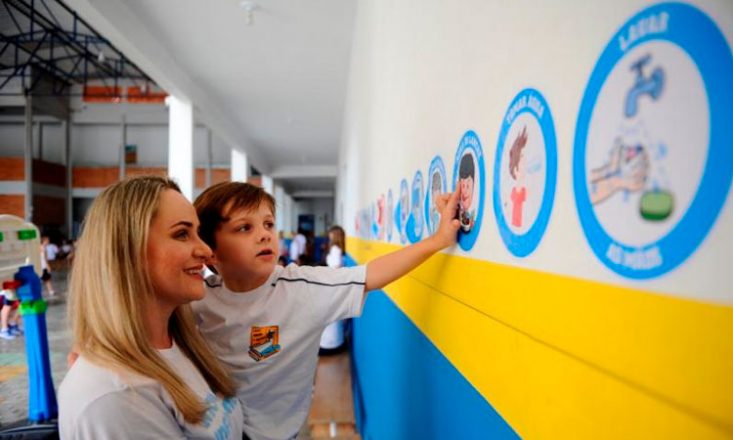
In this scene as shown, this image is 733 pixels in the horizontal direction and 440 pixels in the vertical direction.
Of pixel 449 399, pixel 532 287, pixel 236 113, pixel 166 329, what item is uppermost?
pixel 236 113

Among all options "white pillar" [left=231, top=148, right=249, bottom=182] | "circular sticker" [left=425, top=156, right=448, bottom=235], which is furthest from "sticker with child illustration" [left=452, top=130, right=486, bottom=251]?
"white pillar" [left=231, top=148, right=249, bottom=182]

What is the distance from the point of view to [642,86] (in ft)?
1.40

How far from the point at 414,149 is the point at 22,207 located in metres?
16.7

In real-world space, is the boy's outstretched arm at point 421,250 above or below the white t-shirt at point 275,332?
above

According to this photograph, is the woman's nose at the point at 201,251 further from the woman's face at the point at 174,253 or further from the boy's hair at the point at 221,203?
the boy's hair at the point at 221,203

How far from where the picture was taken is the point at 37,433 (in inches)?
117

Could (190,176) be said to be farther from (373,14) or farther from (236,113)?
(373,14)

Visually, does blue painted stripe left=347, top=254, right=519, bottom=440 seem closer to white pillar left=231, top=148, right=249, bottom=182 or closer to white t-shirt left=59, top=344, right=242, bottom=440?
white t-shirt left=59, top=344, right=242, bottom=440

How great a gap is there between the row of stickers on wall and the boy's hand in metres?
0.40

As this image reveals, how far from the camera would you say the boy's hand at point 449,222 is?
41.8 inches

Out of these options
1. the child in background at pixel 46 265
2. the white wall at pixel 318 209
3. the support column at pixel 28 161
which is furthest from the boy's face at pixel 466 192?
the white wall at pixel 318 209

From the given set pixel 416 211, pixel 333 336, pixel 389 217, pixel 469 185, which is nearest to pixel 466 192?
pixel 469 185

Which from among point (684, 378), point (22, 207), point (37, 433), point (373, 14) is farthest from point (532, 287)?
point (22, 207)

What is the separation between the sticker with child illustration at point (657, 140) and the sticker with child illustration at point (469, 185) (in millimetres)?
389
